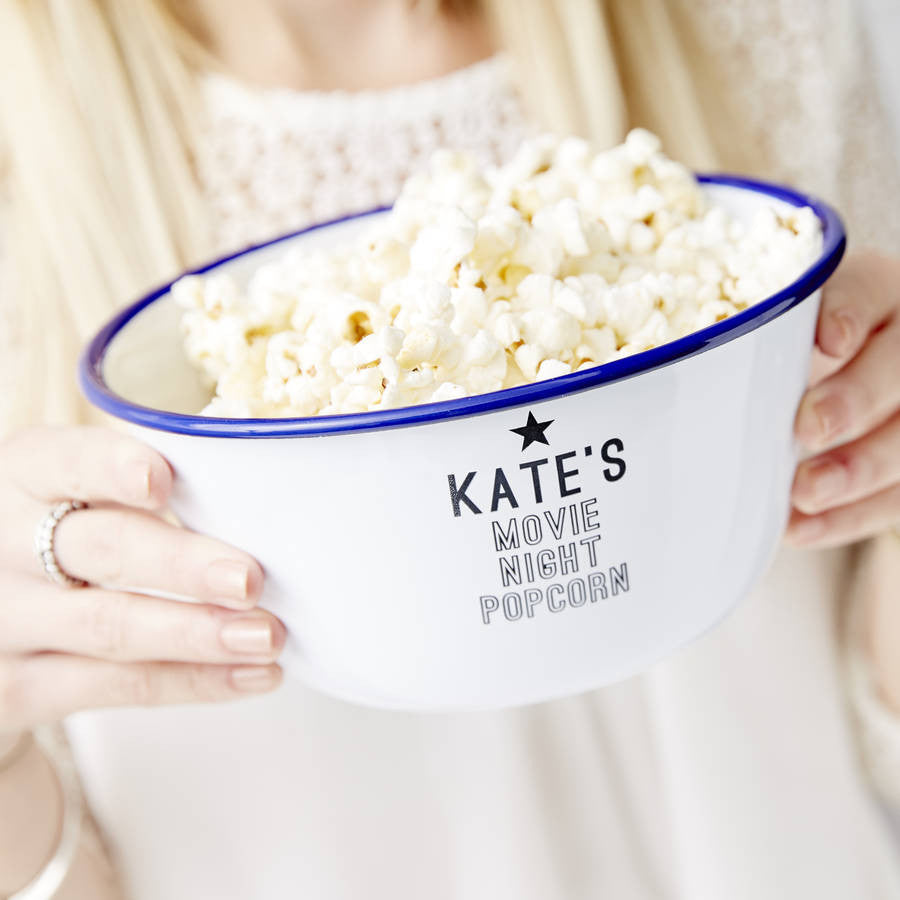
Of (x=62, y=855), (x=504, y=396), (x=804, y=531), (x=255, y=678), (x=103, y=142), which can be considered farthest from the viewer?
(x=103, y=142)

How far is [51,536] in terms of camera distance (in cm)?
54

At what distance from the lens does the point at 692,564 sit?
45cm

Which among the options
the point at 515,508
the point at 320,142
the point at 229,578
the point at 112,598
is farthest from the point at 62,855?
the point at 320,142

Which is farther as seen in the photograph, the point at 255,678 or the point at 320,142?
the point at 320,142

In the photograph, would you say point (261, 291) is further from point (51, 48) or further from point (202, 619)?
point (51, 48)

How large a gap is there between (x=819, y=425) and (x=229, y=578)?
325mm

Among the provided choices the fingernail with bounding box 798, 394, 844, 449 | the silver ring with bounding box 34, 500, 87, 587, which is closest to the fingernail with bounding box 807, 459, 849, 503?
the fingernail with bounding box 798, 394, 844, 449

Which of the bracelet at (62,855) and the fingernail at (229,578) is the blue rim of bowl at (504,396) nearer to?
the fingernail at (229,578)

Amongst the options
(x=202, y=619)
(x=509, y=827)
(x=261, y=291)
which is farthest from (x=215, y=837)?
(x=261, y=291)

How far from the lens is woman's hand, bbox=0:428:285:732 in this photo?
46cm

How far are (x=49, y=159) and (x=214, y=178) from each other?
6.3 inches

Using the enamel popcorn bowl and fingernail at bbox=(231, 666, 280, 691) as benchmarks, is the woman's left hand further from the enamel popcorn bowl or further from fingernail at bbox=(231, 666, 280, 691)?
fingernail at bbox=(231, 666, 280, 691)

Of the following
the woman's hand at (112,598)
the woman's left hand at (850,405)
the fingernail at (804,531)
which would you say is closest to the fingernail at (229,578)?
the woman's hand at (112,598)

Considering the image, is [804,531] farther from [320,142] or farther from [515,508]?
[320,142]
